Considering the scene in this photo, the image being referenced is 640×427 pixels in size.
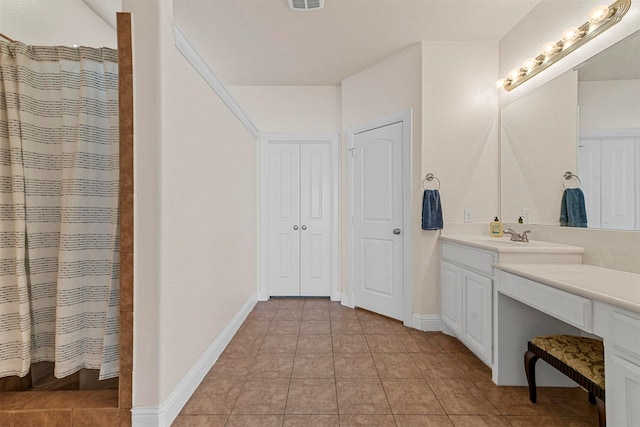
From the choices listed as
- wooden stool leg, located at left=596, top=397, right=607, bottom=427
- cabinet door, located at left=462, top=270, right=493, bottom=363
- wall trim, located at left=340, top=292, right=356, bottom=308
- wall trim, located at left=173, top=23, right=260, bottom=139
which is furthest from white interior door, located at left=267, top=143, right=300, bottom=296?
wooden stool leg, located at left=596, top=397, right=607, bottom=427

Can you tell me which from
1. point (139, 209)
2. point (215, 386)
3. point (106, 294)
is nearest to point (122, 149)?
point (139, 209)

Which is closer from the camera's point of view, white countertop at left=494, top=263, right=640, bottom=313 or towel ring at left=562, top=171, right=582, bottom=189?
white countertop at left=494, top=263, right=640, bottom=313

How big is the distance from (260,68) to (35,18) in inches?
74.6

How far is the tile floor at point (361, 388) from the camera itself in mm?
1568

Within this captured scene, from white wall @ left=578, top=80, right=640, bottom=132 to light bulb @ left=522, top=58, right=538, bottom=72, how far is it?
50cm

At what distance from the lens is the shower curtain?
1454 mm

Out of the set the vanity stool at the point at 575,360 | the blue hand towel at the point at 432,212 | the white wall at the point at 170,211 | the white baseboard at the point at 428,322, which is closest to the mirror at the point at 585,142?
the blue hand towel at the point at 432,212

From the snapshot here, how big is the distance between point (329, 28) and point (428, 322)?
9.42ft

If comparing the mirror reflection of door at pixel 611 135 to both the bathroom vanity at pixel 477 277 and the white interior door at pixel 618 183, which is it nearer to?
the white interior door at pixel 618 183

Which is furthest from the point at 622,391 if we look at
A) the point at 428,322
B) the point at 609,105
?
the point at 428,322

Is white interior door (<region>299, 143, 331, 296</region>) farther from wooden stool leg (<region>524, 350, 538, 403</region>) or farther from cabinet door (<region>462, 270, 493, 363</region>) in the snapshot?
wooden stool leg (<region>524, 350, 538, 403</region>)

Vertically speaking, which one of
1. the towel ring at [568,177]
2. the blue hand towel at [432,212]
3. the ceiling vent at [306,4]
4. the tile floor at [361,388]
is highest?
the ceiling vent at [306,4]

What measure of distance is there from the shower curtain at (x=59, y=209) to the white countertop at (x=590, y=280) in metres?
2.18

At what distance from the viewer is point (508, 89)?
2.60 m
